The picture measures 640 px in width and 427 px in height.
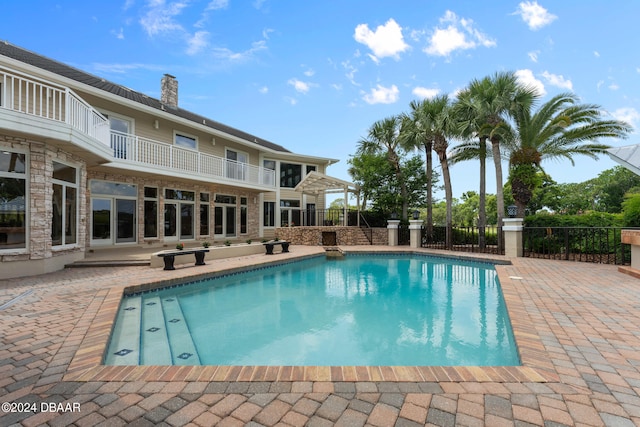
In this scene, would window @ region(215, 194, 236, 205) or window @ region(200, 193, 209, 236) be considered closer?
window @ region(200, 193, 209, 236)

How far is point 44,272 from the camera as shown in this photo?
7.45m

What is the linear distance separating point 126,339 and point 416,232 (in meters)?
13.8

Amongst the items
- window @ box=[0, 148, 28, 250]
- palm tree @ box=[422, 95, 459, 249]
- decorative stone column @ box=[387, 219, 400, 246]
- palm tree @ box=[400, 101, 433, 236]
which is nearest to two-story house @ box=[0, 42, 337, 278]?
window @ box=[0, 148, 28, 250]

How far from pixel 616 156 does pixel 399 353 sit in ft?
29.5

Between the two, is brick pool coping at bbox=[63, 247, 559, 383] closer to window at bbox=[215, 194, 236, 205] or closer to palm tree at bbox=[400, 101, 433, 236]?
window at bbox=[215, 194, 236, 205]

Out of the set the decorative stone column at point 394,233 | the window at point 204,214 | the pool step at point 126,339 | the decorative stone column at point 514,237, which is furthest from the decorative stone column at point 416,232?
the pool step at point 126,339

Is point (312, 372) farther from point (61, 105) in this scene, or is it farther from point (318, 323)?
point (61, 105)

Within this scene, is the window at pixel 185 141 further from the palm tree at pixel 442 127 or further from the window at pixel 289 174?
the palm tree at pixel 442 127

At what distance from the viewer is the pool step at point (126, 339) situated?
344 cm

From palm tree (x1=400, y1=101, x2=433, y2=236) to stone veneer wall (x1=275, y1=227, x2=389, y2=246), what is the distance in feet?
8.80

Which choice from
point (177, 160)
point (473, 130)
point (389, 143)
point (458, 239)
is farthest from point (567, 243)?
point (177, 160)

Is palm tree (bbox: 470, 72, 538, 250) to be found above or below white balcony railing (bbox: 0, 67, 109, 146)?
above

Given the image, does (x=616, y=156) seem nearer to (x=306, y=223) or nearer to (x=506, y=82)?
(x=506, y=82)

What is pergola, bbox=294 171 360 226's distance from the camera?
16.8 metres
